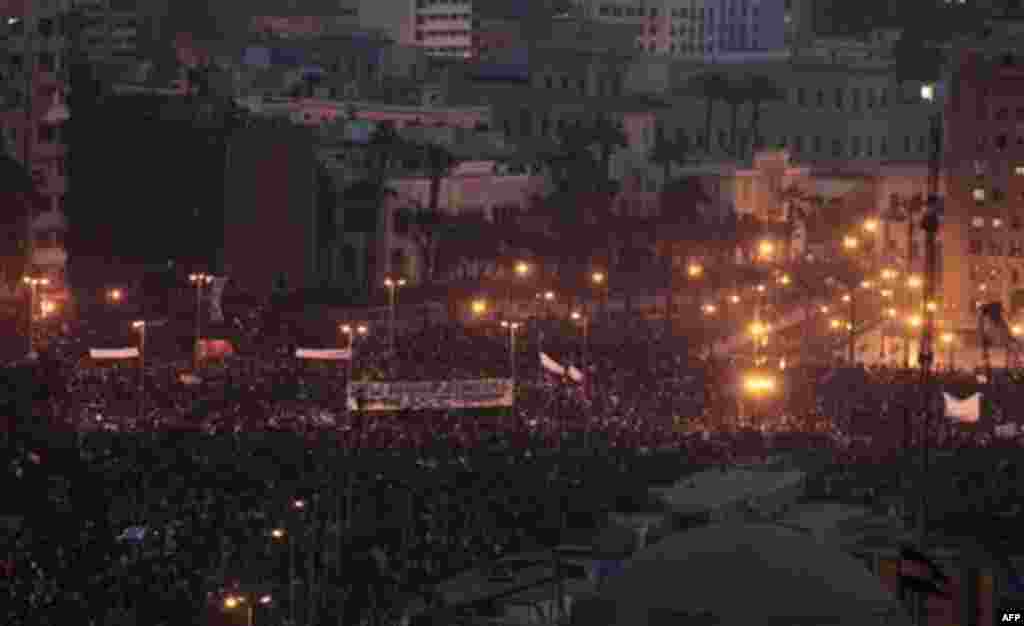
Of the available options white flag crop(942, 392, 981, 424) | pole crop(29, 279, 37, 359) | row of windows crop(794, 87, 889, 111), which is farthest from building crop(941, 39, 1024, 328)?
row of windows crop(794, 87, 889, 111)

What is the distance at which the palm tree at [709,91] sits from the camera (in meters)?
147

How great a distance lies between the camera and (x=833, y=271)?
356 feet

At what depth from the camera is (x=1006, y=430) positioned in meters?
64.7

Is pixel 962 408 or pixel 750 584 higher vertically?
pixel 750 584

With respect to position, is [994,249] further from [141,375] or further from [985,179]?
[141,375]

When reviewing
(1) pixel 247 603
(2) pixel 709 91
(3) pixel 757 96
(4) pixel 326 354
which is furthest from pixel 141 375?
(2) pixel 709 91

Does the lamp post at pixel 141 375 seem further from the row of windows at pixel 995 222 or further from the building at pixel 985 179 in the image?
the row of windows at pixel 995 222

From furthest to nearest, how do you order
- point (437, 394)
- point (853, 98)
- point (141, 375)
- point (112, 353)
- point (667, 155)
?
point (853, 98) < point (667, 155) < point (112, 353) < point (141, 375) < point (437, 394)

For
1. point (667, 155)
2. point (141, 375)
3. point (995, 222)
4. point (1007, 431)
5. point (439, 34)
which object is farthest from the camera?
point (439, 34)

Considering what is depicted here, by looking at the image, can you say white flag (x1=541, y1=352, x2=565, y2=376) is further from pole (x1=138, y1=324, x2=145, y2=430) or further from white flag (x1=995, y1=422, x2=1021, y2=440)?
white flag (x1=995, y1=422, x2=1021, y2=440)

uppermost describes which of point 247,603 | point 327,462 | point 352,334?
point 247,603

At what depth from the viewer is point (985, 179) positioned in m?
102

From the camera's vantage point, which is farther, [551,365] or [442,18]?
[442,18]

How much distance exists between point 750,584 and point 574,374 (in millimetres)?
32903
